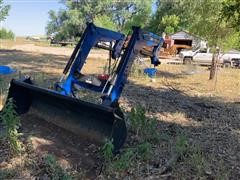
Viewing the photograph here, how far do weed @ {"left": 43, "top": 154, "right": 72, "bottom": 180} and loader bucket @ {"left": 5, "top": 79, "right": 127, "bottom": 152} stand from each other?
0.80m

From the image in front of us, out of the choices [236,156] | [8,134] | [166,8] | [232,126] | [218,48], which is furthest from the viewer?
[166,8]

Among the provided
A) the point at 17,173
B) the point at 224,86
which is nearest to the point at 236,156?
the point at 17,173

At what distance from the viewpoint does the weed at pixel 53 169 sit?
194 inches

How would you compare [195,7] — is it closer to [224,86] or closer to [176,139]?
[224,86]

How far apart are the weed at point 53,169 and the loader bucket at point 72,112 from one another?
800 mm

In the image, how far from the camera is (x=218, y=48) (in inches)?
653

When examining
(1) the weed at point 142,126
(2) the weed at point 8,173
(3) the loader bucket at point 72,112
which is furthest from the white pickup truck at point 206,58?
(2) the weed at point 8,173

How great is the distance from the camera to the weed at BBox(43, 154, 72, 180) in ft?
16.2

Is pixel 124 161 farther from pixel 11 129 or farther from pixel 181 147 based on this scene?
pixel 11 129

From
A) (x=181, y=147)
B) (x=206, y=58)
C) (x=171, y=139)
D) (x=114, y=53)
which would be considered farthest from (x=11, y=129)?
(x=206, y=58)

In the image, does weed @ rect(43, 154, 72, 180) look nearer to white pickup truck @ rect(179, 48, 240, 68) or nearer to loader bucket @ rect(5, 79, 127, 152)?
loader bucket @ rect(5, 79, 127, 152)

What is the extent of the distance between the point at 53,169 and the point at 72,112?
4.96 ft

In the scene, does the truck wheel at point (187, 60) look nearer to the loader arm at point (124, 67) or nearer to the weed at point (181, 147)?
the loader arm at point (124, 67)

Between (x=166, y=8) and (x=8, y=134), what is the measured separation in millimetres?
59563
